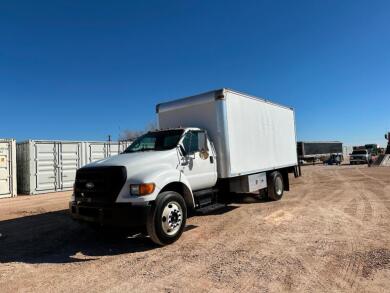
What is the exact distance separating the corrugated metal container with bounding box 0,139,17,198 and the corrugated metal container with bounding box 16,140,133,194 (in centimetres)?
62

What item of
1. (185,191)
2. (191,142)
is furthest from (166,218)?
(191,142)

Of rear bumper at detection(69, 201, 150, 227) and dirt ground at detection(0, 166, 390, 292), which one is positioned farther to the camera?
rear bumper at detection(69, 201, 150, 227)

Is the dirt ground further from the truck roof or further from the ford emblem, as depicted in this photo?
the truck roof

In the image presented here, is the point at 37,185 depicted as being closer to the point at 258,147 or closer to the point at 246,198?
the point at 246,198

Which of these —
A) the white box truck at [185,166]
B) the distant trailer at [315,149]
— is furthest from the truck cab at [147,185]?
the distant trailer at [315,149]

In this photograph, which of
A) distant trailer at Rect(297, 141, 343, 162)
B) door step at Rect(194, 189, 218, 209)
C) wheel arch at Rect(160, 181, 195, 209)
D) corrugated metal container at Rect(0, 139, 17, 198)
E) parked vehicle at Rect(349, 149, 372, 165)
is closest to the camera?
wheel arch at Rect(160, 181, 195, 209)

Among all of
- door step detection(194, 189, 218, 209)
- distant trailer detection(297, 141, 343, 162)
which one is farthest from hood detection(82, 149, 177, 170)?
distant trailer detection(297, 141, 343, 162)

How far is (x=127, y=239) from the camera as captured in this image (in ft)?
23.6

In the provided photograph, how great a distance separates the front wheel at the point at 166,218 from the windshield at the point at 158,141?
129 cm

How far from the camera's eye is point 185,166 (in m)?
7.46

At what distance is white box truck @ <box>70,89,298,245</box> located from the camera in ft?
20.4

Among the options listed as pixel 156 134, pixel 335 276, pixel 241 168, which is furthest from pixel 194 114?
pixel 335 276

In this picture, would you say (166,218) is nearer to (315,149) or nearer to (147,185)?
(147,185)

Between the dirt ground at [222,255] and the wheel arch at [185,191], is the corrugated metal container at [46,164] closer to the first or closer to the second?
the dirt ground at [222,255]
